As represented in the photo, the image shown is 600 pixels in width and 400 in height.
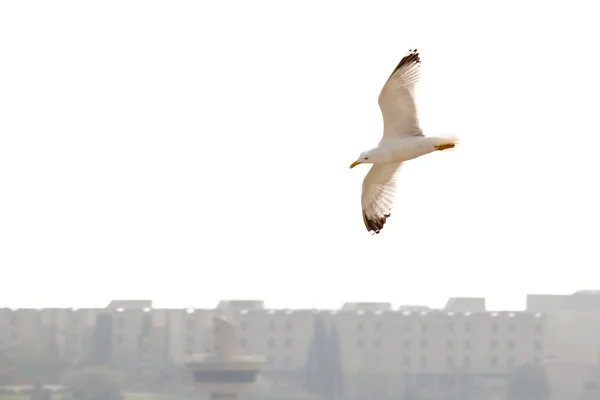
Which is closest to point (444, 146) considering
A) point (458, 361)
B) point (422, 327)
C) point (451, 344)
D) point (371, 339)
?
point (371, 339)

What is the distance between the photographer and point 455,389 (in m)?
73.1

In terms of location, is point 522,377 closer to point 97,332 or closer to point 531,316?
point 531,316

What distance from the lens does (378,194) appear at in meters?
17.3

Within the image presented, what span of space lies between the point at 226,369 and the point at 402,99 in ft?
137

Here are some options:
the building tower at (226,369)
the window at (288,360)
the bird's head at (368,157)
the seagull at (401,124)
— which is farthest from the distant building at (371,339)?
the seagull at (401,124)

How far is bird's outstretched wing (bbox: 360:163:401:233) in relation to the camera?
Result: 56.3 ft

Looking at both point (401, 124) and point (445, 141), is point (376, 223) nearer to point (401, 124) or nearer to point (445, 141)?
point (401, 124)

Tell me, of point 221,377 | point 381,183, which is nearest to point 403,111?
point 381,183

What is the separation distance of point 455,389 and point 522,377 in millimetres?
2976

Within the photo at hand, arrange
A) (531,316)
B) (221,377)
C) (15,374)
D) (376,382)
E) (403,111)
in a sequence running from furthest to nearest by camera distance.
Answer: (531,316) → (376,382) → (15,374) → (221,377) → (403,111)

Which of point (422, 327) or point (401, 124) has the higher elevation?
point (401, 124)

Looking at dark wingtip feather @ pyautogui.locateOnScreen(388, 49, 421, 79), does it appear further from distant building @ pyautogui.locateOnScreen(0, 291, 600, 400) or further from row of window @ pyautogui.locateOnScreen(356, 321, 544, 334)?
row of window @ pyautogui.locateOnScreen(356, 321, 544, 334)

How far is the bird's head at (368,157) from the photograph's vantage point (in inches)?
648

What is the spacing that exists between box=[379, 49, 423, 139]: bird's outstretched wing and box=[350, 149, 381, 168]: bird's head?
0.82 feet
